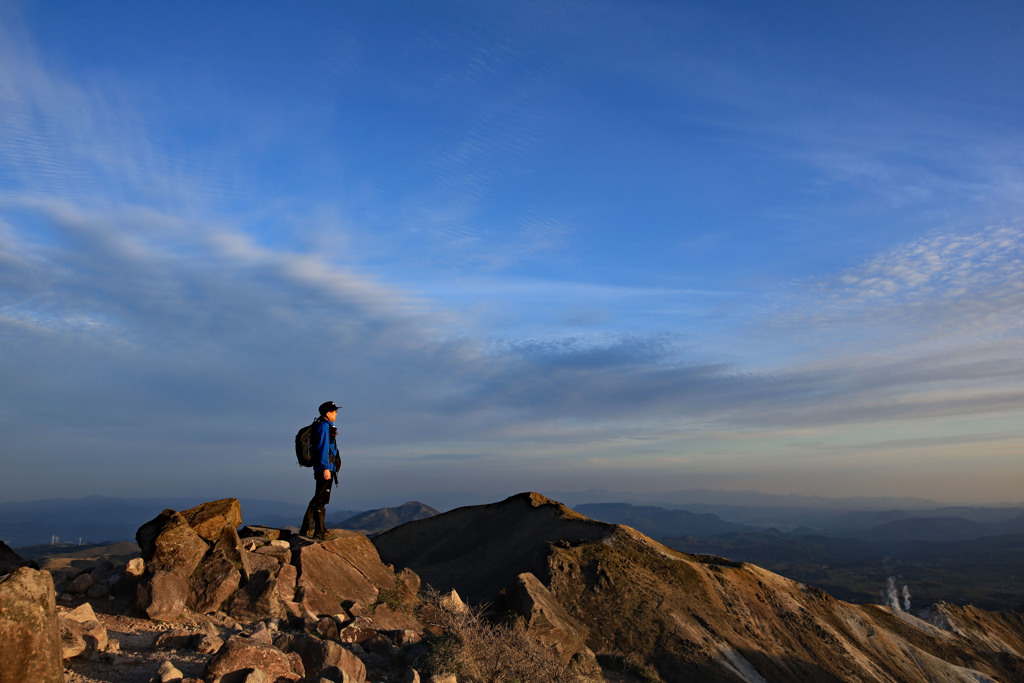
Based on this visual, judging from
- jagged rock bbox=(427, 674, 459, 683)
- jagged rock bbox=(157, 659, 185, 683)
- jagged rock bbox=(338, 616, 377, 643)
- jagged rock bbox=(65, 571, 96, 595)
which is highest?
jagged rock bbox=(65, 571, 96, 595)

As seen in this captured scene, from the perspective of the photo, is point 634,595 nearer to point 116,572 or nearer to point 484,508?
point 484,508

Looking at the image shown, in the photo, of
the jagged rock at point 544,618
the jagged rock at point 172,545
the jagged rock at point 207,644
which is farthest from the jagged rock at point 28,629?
the jagged rock at point 544,618

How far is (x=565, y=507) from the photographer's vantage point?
26531mm

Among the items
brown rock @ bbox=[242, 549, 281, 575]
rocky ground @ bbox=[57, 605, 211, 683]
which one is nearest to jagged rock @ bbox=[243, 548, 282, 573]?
brown rock @ bbox=[242, 549, 281, 575]

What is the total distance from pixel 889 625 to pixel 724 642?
1378 centimetres

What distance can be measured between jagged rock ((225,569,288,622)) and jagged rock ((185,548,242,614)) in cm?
16

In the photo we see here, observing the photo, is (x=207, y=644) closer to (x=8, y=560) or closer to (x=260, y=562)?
(x=8, y=560)

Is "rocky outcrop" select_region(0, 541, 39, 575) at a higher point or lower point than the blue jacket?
lower

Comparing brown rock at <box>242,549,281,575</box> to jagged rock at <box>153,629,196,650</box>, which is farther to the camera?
brown rock at <box>242,549,281,575</box>

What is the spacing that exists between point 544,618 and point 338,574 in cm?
497

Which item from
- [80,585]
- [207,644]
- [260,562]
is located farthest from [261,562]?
[207,644]

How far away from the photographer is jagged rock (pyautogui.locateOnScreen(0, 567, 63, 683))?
14.9 feet

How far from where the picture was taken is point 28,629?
15.3 feet

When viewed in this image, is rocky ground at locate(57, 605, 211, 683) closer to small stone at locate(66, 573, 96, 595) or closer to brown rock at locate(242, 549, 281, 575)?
small stone at locate(66, 573, 96, 595)
